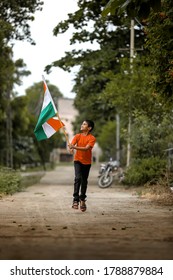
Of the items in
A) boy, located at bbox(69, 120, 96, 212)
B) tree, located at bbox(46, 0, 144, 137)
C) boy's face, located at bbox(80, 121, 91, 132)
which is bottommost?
boy, located at bbox(69, 120, 96, 212)

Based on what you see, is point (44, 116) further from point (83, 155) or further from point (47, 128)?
point (83, 155)

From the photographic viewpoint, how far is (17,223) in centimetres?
774

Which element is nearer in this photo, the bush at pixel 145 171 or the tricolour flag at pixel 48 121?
the tricolour flag at pixel 48 121

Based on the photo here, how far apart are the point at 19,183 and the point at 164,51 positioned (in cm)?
867

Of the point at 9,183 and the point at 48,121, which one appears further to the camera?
the point at 9,183

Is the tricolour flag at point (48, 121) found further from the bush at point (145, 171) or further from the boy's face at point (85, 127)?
the bush at point (145, 171)

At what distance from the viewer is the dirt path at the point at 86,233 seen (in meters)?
5.29

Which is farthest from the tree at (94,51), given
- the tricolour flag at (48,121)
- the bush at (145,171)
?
the tricolour flag at (48,121)

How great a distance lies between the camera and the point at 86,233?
6.70 meters

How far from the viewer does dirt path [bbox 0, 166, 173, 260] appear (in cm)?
529

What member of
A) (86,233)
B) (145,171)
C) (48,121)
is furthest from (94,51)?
(86,233)

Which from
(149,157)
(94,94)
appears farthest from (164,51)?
(94,94)

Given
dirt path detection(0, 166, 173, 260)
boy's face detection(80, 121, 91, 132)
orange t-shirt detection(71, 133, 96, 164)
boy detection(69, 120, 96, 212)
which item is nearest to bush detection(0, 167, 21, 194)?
dirt path detection(0, 166, 173, 260)

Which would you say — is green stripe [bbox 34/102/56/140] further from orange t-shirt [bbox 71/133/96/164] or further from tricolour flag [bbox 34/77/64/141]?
orange t-shirt [bbox 71/133/96/164]
